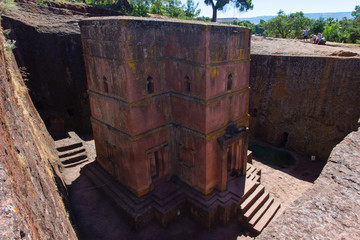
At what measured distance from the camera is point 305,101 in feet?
44.9

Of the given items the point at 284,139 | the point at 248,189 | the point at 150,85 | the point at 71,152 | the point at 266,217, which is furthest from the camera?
the point at 284,139

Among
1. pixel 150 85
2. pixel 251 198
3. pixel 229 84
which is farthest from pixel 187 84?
pixel 251 198

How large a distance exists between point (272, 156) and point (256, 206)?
6.20 metres

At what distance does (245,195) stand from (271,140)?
7852 mm

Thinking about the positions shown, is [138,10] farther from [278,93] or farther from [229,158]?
[229,158]

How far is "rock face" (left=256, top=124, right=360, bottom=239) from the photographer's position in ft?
6.35

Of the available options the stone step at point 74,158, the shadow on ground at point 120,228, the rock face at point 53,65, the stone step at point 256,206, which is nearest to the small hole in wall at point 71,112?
the rock face at point 53,65

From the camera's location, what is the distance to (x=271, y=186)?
10.6 meters

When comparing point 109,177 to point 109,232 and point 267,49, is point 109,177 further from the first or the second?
point 267,49

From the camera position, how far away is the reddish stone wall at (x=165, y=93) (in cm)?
731

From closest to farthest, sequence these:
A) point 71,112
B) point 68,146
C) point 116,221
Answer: point 116,221 → point 68,146 → point 71,112

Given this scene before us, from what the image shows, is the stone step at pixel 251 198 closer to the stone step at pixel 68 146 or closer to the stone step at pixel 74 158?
the stone step at pixel 74 158

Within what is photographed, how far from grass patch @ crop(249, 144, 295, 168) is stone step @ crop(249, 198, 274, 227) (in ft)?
15.1

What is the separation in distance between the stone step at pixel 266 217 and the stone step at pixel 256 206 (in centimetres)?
31
